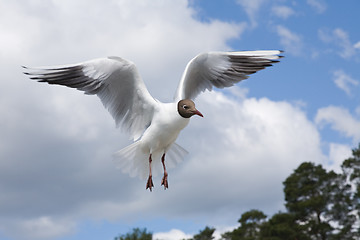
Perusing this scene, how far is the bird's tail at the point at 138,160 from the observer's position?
353 inches

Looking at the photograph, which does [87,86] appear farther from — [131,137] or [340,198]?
[340,198]

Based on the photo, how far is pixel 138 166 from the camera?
907 cm

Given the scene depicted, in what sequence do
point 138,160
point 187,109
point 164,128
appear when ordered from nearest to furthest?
point 187,109, point 164,128, point 138,160

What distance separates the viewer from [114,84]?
27.9 ft

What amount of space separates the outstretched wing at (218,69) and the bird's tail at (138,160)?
0.98m

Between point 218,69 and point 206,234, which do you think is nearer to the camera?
point 218,69

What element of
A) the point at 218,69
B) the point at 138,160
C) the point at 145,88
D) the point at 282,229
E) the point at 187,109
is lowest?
the point at 187,109

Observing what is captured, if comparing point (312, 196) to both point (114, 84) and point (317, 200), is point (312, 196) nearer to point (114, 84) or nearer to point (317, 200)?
point (317, 200)

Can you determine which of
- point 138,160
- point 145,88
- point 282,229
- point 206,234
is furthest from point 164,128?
point 206,234

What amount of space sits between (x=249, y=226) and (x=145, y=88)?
32247mm

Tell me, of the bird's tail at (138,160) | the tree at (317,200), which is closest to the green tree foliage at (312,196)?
the tree at (317,200)

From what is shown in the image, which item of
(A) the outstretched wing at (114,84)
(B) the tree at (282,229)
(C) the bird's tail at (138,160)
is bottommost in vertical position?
(C) the bird's tail at (138,160)

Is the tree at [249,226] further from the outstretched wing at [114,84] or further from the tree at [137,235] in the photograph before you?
the outstretched wing at [114,84]

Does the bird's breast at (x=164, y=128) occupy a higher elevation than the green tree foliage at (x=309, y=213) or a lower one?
lower
